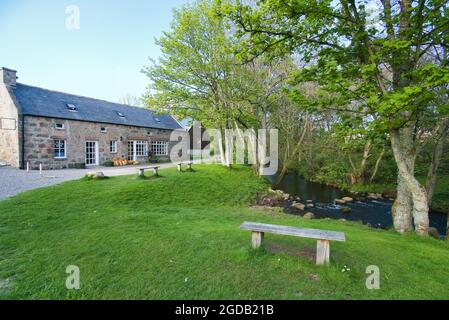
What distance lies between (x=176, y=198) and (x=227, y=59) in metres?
10.7

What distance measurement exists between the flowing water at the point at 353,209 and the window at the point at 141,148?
13.7 metres

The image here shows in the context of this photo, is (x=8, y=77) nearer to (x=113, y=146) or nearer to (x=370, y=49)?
(x=113, y=146)

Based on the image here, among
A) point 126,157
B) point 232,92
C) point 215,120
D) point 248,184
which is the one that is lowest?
point 248,184

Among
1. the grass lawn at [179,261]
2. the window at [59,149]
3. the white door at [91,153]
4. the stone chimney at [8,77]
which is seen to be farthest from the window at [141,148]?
the grass lawn at [179,261]

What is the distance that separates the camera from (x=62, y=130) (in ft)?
56.8

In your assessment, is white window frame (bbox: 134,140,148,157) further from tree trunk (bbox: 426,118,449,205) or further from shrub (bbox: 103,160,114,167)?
tree trunk (bbox: 426,118,449,205)

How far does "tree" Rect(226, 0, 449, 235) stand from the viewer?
17.4 ft

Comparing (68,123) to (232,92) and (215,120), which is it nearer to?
(215,120)

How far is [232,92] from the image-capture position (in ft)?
56.2

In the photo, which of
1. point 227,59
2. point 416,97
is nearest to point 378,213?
point 416,97

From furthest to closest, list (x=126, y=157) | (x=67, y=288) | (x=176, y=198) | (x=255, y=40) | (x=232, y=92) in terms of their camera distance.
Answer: (x=126, y=157), (x=232, y=92), (x=176, y=198), (x=255, y=40), (x=67, y=288)

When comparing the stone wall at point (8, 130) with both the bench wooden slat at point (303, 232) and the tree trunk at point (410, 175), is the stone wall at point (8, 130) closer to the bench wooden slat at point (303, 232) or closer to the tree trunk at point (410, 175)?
the bench wooden slat at point (303, 232)

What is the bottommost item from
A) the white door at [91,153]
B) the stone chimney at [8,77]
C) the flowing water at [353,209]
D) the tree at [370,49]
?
the flowing water at [353,209]

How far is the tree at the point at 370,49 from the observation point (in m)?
5.29
